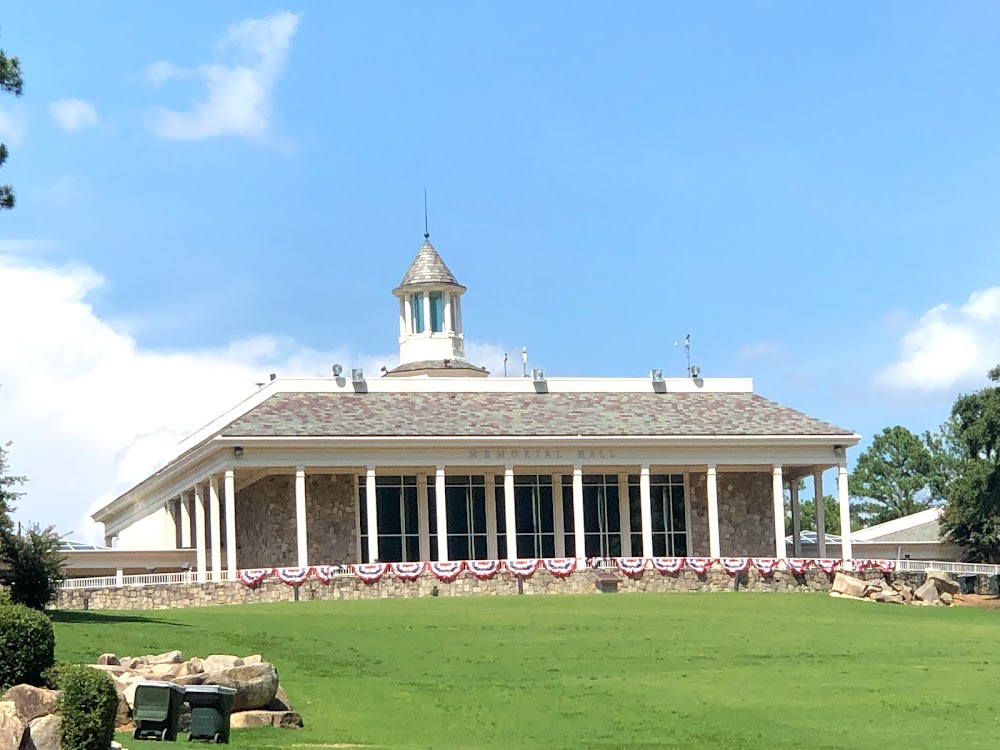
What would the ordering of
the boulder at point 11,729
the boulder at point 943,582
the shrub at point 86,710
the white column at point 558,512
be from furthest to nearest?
the white column at point 558,512, the boulder at point 943,582, the shrub at point 86,710, the boulder at point 11,729

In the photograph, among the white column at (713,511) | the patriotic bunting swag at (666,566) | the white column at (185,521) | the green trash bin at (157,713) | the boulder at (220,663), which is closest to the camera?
the green trash bin at (157,713)

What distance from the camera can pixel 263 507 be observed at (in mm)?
72062

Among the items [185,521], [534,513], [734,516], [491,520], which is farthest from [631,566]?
[185,521]

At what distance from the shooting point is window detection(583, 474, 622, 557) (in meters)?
74.9

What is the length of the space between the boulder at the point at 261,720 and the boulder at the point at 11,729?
6.15m

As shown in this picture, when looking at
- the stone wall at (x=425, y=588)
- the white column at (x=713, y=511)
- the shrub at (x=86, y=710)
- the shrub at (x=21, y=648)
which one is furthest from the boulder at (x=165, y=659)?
the white column at (x=713, y=511)

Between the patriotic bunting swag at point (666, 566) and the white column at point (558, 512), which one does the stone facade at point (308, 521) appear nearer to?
the white column at point (558, 512)

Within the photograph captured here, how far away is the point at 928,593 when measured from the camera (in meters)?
62.1

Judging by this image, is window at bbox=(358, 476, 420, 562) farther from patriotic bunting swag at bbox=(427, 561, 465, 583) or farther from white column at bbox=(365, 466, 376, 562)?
patriotic bunting swag at bbox=(427, 561, 465, 583)

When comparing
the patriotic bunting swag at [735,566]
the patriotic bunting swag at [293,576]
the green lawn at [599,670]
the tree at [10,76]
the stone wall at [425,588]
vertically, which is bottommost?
the green lawn at [599,670]

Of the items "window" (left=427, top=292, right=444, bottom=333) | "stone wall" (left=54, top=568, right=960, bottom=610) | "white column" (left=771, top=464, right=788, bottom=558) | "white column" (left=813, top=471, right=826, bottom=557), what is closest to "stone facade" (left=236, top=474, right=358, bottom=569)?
"stone wall" (left=54, top=568, right=960, bottom=610)

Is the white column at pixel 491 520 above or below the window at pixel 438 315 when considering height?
below

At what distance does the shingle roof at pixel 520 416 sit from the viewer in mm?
69250

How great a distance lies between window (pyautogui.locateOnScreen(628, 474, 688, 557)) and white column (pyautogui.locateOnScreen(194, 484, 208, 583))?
53.8ft
